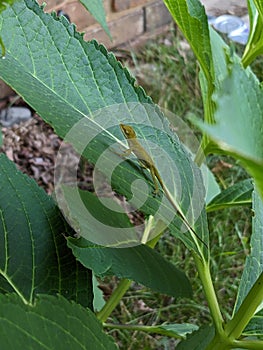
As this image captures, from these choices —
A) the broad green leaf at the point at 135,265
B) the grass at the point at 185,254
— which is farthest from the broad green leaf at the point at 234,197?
the grass at the point at 185,254

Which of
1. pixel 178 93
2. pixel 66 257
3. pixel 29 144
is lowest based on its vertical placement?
pixel 178 93

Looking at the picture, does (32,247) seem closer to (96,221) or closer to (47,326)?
(96,221)

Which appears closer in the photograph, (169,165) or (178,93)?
(169,165)

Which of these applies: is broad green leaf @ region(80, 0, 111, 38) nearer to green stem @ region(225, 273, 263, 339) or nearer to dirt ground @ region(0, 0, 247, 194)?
green stem @ region(225, 273, 263, 339)

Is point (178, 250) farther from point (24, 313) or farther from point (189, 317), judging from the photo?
point (24, 313)

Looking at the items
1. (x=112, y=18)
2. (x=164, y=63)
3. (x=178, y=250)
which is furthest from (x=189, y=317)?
(x=112, y=18)

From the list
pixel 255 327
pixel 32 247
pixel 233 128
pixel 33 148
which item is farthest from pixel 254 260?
pixel 33 148

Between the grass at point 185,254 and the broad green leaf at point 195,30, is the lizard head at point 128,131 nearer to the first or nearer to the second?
the broad green leaf at point 195,30
